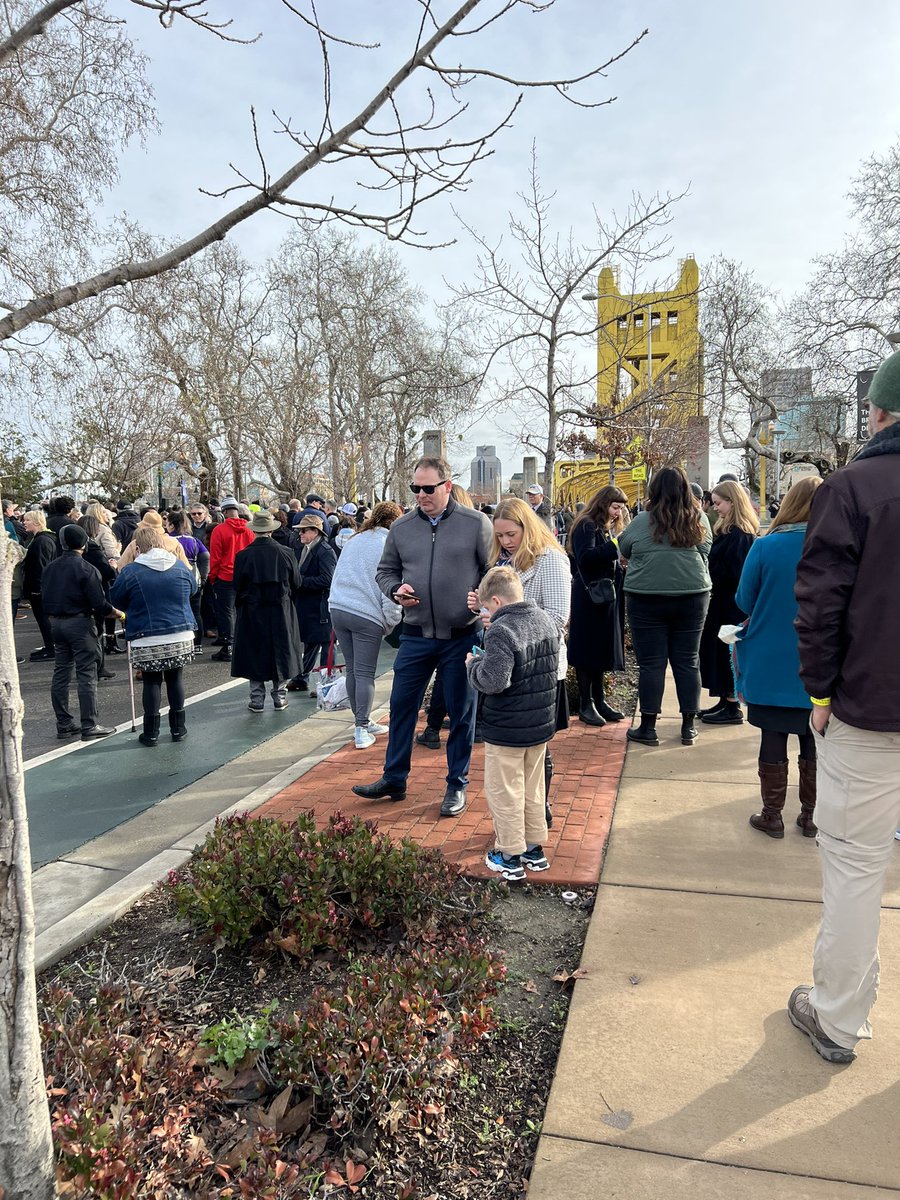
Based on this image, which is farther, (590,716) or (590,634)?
(590,716)

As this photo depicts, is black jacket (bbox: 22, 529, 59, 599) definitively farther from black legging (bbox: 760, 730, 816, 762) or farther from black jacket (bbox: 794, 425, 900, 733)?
black jacket (bbox: 794, 425, 900, 733)

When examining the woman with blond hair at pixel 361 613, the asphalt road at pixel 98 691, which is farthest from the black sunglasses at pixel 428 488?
the asphalt road at pixel 98 691

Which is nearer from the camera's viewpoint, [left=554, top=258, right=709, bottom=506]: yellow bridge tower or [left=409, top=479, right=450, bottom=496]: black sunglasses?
[left=409, top=479, right=450, bottom=496]: black sunglasses

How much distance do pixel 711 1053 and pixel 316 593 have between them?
20.7ft

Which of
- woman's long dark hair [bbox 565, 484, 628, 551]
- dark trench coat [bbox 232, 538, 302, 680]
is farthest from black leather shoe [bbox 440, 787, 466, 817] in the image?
dark trench coat [bbox 232, 538, 302, 680]

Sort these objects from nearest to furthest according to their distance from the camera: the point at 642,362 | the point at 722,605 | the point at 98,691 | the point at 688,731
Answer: the point at 688,731
the point at 722,605
the point at 98,691
the point at 642,362

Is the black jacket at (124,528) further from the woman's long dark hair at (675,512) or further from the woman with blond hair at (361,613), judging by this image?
the woman's long dark hair at (675,512)

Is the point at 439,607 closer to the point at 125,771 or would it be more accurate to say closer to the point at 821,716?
the point at 821,716

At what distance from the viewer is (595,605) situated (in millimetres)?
6332

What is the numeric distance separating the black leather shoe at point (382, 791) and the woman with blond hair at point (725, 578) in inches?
113

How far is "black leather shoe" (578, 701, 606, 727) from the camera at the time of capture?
6496mm

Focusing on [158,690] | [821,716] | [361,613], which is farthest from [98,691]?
[821,716]

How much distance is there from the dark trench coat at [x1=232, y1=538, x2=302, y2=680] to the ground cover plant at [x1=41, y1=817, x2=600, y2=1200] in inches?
156

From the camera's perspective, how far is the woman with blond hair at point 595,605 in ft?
19.8
